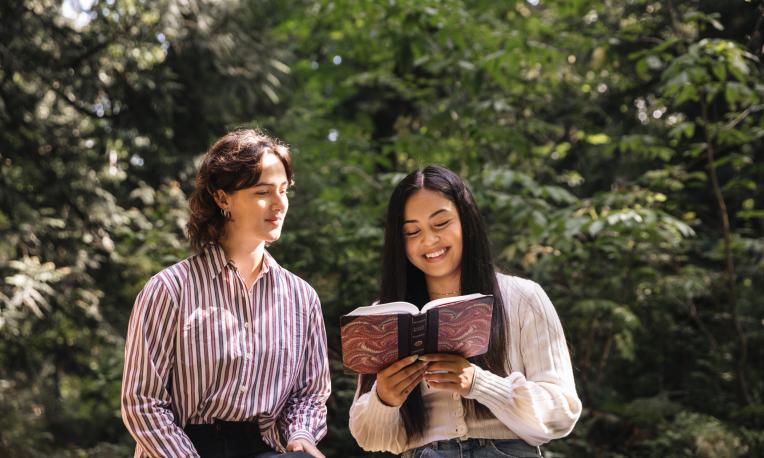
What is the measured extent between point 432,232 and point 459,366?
499mm

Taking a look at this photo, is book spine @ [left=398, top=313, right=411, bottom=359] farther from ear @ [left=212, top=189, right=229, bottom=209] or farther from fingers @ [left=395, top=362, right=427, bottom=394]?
ear @ [left=212, top=189, right=229, bottom=209]

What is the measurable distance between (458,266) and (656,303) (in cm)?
382

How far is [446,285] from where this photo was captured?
271 centimetres

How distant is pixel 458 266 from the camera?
8.74 feet

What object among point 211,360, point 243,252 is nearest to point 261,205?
point 243,252

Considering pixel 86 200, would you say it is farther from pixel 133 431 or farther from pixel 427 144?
pixel 133 431

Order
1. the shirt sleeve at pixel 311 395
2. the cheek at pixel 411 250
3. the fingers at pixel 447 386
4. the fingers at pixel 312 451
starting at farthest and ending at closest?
the cheek at pixel 411 250, the shirt sleeve at pixel 311 395, the fingers at pixel 312 451, the fingers at pixel 447 386

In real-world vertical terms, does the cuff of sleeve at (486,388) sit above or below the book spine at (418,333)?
below

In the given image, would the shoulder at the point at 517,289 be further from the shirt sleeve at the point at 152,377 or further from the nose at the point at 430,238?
the shirt sleeve at the point at 152,377

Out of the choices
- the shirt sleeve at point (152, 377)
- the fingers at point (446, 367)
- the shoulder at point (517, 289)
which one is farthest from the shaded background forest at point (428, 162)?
the shirt sleeve at point (152, 377)

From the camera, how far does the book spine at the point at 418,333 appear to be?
6.90 ft

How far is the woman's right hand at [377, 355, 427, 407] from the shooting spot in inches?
87.8

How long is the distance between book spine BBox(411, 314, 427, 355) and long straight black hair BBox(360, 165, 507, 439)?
0.42m

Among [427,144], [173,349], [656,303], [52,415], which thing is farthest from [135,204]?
[173,349]
